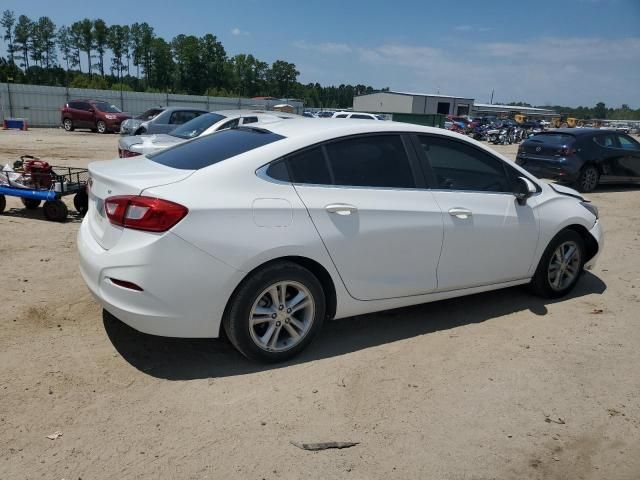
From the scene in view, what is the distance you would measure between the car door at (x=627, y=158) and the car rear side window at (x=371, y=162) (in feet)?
35.9

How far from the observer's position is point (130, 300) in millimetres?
3182

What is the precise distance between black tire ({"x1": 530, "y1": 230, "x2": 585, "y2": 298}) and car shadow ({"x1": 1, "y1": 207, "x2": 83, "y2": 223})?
6097 millimetres

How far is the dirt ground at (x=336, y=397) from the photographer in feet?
8.94

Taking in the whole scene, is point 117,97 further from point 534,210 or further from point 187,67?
point 187,67

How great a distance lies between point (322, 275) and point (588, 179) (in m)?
11.0

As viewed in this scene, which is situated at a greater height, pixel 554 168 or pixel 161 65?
pixel 161 65

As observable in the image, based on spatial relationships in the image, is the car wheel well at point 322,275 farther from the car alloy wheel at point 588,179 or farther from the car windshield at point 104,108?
the car windshield at point 104,108

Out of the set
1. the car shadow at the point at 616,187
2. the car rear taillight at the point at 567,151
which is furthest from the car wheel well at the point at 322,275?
Answer: the car shadow at the point at 616,187

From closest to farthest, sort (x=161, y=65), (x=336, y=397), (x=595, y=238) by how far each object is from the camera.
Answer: (x=336, y=397) → (x=595, y=238) → (x=161, y=65)

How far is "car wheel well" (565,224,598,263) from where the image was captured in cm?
513

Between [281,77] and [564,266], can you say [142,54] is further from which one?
[564,266]

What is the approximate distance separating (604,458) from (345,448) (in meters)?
1.45

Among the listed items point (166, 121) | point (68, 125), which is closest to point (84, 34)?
point (68, 125)

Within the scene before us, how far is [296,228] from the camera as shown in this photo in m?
3.43
